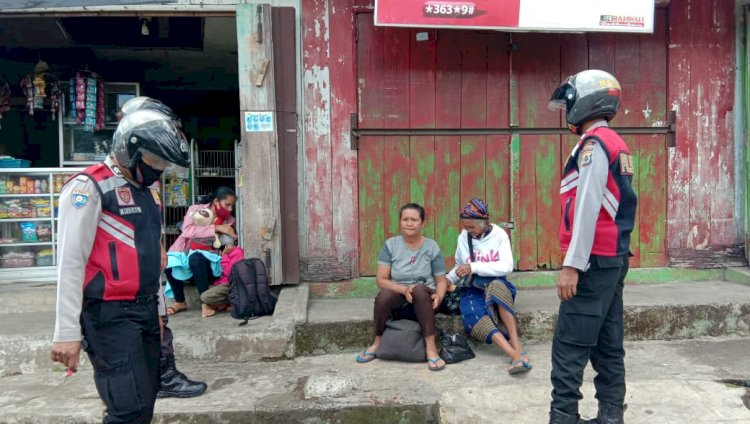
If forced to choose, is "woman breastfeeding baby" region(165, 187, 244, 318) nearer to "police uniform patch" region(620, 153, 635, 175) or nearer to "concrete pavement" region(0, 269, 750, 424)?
"concrete pavement" region(0, 269, 750, 424)

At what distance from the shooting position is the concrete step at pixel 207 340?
160 inches

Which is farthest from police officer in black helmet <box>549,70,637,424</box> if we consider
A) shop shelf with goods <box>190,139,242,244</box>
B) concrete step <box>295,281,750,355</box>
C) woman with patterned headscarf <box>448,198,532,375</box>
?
shop shelf with goods <box>190,139,242,244</box>

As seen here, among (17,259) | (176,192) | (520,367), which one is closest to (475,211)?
(520,367)

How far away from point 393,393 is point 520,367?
36.7 inches

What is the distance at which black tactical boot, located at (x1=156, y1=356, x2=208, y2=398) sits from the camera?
358 centimetres

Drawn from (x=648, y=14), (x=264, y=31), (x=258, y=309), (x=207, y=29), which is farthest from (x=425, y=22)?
(x=258, y=309)

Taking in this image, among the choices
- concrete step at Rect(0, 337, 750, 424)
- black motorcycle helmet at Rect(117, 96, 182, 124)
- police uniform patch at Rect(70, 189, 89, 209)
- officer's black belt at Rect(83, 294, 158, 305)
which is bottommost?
concrete step at Rect(0, 337, 750, 424)

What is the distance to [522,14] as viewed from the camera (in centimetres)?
480

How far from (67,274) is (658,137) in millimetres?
5280

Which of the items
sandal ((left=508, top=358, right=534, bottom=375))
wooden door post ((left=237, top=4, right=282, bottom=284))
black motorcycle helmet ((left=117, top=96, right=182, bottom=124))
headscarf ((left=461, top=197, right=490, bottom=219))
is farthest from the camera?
wooden door post ((left=237, top=4, right=282, bottom=284))

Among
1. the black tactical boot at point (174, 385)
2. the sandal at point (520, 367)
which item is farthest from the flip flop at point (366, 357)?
the black tactical boot at point (174, 385)

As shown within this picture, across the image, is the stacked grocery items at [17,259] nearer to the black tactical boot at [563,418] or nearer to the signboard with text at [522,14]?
the signboard with text at [522,14]

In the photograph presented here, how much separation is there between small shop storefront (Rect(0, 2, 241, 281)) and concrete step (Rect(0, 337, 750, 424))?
2301 millimetres

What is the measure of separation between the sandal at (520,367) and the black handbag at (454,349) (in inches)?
15.1
